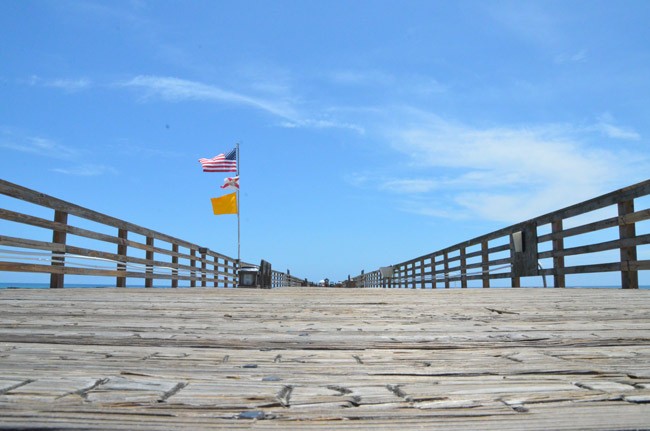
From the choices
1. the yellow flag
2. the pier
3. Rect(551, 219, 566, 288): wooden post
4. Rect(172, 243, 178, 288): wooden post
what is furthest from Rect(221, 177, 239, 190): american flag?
the pier

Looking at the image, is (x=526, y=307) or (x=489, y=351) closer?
(x=489, y=351)

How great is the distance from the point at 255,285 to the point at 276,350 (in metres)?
11.5

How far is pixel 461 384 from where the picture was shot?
4.58 ft

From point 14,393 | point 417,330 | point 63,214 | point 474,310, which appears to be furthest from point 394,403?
point 63,214

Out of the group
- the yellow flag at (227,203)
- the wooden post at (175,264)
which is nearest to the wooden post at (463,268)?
A: the wooden post at (175,264)

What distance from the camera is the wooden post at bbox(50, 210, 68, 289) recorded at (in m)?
7.85

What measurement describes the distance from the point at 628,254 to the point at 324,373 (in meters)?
6.73

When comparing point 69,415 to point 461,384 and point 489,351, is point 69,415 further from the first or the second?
point 489,351

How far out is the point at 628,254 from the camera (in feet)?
22.9

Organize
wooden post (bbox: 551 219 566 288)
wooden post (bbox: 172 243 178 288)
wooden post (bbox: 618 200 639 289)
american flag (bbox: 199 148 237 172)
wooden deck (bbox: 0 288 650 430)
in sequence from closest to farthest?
wooden deck (bbox: 0 288 650 430), wooden post (bbox: 618 200 639 289), wooden post (bbox: 551 219 566 288), wooden post (bbox: 172 243 178 288), american flag (bbox: 199 148 237 172)

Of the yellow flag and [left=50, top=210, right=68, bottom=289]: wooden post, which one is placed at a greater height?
the yellow flag

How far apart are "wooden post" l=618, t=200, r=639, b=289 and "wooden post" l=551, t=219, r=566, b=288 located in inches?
58.0

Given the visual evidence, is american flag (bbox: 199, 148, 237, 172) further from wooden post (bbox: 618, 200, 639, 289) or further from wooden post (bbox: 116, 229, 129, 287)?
wooden post (bbox: 618, 200, 639, 289)

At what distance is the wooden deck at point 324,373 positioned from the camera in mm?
1090
